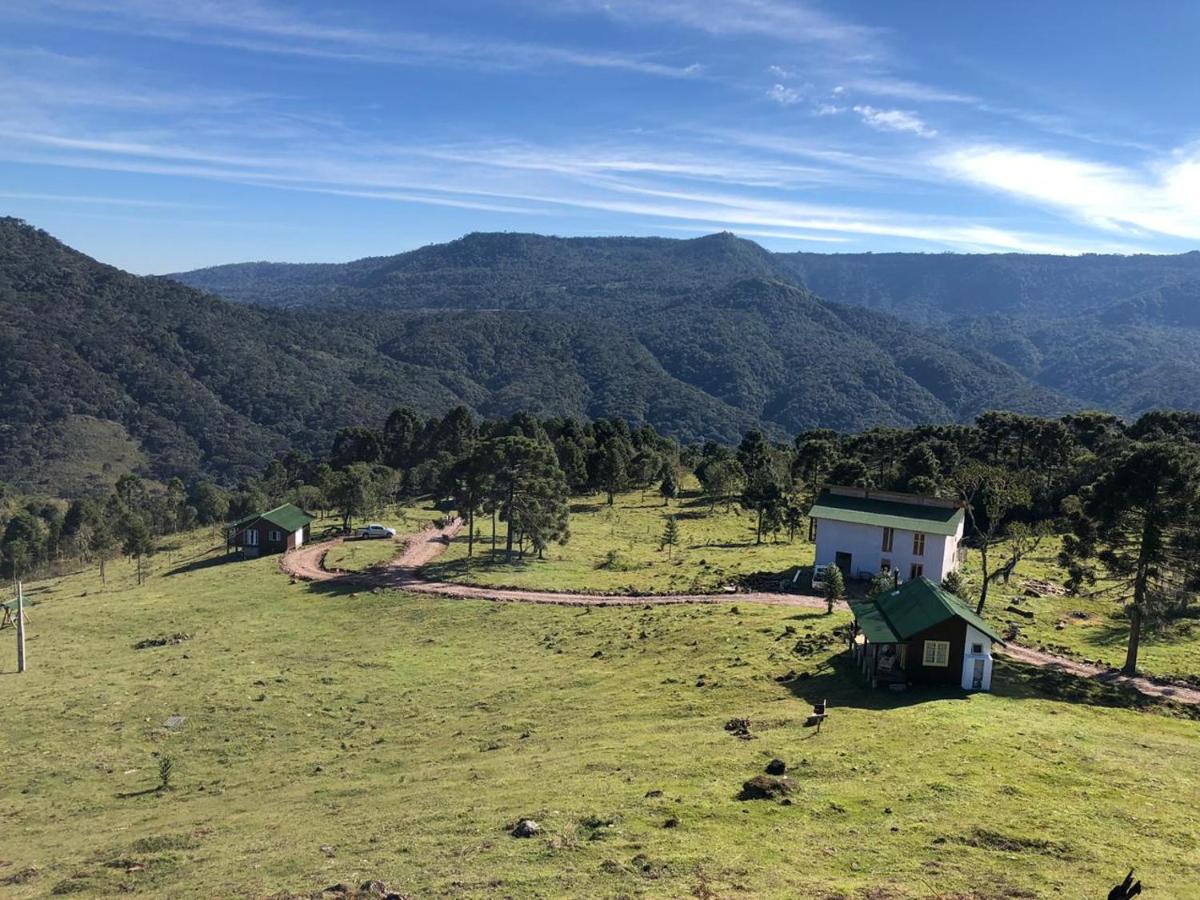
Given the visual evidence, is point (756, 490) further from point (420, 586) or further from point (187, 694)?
point (187, 694)

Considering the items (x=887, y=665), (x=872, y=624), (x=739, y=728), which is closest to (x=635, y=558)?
(x=872, y=624)

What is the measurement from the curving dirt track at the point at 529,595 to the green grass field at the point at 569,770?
3.58 m

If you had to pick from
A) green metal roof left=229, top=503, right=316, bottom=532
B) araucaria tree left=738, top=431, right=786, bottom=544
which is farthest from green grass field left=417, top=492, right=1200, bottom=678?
green metal roof left=229, top=503, right=316, bottom=532

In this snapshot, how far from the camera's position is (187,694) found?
1473 inches

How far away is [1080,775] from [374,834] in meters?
21.3

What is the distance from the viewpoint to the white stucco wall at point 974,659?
108ft

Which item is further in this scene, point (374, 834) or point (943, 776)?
point (943, 776)

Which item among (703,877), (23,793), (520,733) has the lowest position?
(23,793)

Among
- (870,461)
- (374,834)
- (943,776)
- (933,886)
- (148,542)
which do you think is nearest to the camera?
(933,886)

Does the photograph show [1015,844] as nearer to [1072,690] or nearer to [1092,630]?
[1072,690]

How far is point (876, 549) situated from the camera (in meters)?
57.1

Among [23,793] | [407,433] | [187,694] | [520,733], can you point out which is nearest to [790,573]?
[520,733]

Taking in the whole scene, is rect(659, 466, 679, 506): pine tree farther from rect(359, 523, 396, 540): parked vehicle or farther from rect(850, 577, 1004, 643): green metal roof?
rect(850, 577, 1004, 643): green metal roof

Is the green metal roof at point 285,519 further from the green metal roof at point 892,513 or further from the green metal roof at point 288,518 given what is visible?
the green metal roof at point 892,513
